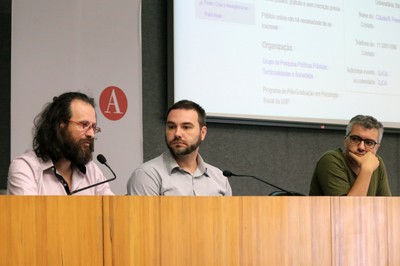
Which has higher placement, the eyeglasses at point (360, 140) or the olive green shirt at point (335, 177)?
the eyeglasses at point (360, 140)

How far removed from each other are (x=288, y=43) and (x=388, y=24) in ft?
2.68

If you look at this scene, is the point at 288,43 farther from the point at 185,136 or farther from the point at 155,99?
the point at 185,136

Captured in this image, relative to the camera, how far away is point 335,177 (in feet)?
10.7

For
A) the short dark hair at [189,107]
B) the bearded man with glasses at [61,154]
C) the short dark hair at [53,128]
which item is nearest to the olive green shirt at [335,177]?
the short dark hair at [189,107]

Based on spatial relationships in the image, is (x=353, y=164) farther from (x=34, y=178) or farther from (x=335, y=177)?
(x=34, y=178)

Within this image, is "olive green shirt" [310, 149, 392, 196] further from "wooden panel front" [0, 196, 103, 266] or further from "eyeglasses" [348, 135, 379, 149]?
"wooden panel front" [0, 196, 103, 266]

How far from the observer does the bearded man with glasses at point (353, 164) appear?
322 cm

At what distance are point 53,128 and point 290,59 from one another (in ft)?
6.22

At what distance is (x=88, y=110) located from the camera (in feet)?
8.77

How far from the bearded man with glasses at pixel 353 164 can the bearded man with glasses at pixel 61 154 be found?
111 centimetres

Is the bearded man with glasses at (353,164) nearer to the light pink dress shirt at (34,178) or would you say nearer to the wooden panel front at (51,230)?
the light pink dress shirt at (34,178)

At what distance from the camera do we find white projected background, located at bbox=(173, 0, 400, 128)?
12.6ft

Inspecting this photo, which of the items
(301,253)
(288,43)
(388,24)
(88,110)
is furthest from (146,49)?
(301,253)

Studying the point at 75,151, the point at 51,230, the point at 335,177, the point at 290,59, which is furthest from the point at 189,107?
the point at 51,230
